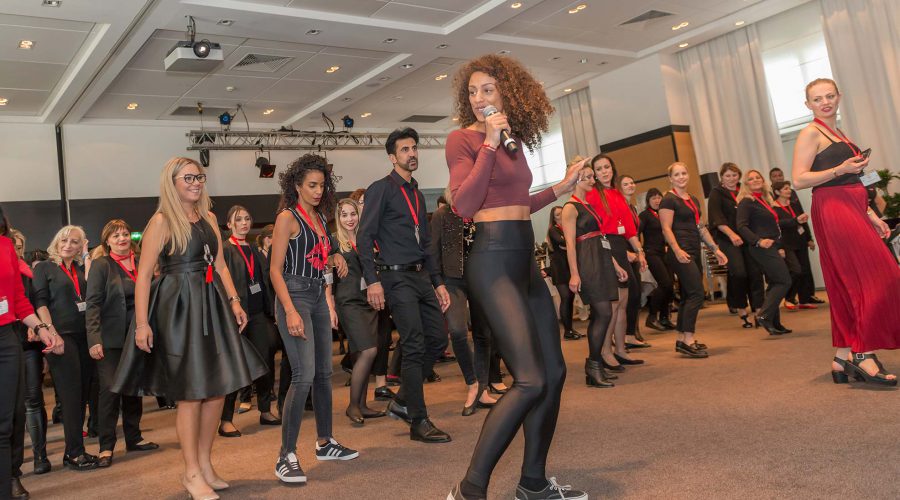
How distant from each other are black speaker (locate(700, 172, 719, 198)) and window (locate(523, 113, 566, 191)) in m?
3.74

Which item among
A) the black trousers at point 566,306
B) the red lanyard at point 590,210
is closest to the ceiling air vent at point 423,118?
the black trousers at point 566,306

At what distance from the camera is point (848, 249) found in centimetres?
373

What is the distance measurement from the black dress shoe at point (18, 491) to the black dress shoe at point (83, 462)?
49 centimetres

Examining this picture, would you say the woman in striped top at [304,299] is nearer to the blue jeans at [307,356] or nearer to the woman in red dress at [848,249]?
the blue jeans at [307,356]

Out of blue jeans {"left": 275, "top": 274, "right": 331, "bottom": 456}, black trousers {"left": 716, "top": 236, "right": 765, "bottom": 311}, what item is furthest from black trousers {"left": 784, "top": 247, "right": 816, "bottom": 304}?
blue jeans {"left": 275, "top": 274, "right": 331, "bottom": 456}

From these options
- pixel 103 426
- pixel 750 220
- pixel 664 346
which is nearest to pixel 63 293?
pixel 103 426

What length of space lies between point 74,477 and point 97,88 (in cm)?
804

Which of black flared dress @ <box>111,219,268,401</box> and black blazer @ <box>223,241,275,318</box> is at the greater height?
black blazer @ <box>223,241,275,318</box>

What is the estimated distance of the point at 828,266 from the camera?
3.88m

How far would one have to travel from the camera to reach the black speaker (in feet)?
38.5

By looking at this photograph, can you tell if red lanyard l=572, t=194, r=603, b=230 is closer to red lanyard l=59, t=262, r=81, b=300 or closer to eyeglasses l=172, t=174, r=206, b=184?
eyeglasses l=172, t=174, r=206, b=184

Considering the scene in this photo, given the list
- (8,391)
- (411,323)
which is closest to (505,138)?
(411,323)

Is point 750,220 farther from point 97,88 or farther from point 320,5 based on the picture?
point 97,88

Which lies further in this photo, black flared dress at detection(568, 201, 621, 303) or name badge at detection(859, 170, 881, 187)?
black flared dress at detection(568, 201, 621, 303)
